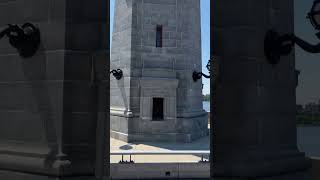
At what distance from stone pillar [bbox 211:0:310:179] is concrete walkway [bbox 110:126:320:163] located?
40 cm

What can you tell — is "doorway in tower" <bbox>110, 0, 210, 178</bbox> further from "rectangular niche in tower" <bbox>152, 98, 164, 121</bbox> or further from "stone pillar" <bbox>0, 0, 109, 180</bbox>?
"stone pillar" <bbox>0, 0, 109, 180</bbox>

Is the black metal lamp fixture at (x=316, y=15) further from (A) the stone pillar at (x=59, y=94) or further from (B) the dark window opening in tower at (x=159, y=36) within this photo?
(B) the dark window opening in tower at (x=159, y=36)

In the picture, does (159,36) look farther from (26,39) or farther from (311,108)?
(26,39)

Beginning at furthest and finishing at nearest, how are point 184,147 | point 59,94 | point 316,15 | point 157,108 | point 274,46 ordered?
point 157,108 < point 184,147 < point 274,46 < point 59,94 < point 316,15

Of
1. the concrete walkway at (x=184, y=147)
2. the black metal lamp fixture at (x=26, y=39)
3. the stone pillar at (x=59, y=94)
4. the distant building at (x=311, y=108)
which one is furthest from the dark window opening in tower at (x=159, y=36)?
the black metal lamp fixture at (x=26, y=39)

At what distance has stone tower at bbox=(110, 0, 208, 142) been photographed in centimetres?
1994

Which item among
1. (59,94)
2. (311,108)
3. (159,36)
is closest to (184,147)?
(159,36)

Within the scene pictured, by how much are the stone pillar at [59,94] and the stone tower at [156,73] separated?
1565 centimetres

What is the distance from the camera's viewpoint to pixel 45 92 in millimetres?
4059

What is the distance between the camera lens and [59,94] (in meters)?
3.98

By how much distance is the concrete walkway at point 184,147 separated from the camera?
4488 mm

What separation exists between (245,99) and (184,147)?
14.4 meters

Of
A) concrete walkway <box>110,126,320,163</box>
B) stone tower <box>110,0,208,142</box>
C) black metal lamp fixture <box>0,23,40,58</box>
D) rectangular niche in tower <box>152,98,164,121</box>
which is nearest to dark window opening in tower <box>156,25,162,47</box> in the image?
stone tower <box>110,0,208,142</box>

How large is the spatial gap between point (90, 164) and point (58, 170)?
37 centimetres
